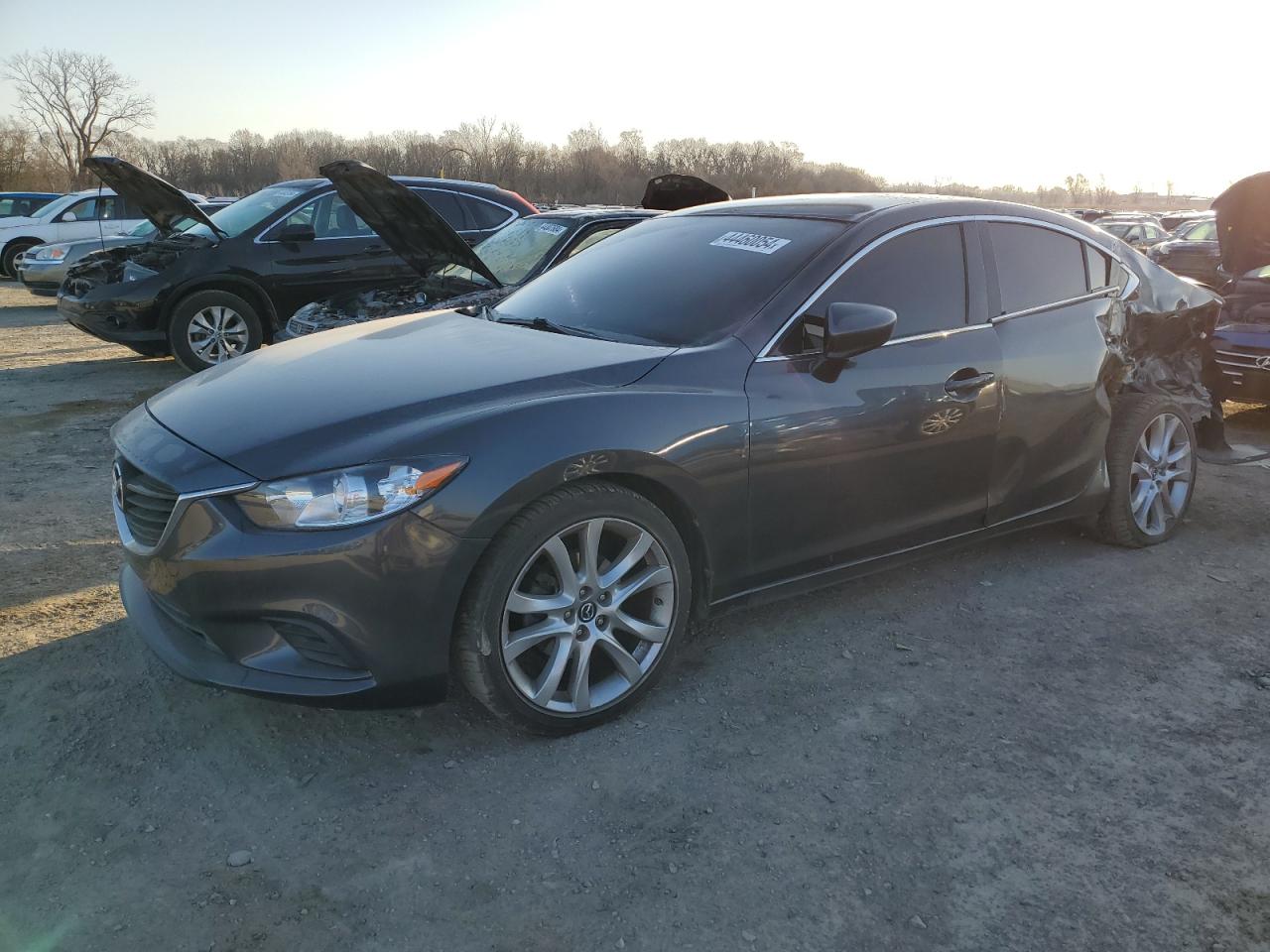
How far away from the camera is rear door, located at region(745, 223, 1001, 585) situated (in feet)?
11.0

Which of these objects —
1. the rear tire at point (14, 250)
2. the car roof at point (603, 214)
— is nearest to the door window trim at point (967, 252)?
the car roof at point (603, 214)

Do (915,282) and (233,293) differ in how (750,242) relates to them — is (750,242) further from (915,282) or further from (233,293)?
(233,293)

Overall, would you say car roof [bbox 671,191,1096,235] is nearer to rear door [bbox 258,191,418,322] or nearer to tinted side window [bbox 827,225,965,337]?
tinted side window [bbox 827,225,965,337]

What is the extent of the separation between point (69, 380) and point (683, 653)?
770 centimetres

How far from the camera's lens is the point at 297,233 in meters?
8.77

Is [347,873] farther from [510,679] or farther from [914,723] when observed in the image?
[914,723]

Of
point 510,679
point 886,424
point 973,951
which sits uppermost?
point 886,424

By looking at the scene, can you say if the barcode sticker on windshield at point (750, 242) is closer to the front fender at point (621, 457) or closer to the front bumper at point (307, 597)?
the front fender at point (621, 457)

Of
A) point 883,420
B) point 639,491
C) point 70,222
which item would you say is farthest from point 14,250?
point 883,420

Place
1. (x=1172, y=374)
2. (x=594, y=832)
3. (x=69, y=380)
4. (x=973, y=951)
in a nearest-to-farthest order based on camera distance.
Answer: (x=973, y=951) < (x=594, y=832) < (x=1172, y=374) < (x=69, y=380)

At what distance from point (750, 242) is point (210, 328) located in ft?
21.4

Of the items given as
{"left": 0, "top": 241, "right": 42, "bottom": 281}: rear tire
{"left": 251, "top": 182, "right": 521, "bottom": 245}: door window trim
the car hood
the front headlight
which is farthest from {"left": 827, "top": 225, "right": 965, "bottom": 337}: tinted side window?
{"left": 0, "top": 241, "right": 42, "bottom": 281}: rear tire

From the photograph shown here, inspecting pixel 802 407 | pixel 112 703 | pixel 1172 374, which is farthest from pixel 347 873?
pixel 1172 374

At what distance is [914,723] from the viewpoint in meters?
3.18
